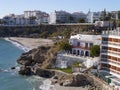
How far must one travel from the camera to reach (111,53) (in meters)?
46.6

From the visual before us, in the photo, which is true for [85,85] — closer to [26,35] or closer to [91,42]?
[91,42]

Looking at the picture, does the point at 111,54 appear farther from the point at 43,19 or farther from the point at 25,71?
the point at 43,19

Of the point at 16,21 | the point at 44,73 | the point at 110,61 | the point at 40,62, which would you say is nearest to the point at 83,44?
the point at 40,62

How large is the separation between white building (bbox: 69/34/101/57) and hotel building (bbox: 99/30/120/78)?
31.3 ft

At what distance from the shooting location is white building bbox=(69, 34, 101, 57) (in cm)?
5856

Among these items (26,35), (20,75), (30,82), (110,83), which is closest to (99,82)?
(110,83)

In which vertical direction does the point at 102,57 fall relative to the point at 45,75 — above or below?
above

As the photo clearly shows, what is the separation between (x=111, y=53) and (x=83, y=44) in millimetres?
14149

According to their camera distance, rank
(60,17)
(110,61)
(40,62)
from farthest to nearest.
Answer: (60,17)
(40,62)
(110,61)

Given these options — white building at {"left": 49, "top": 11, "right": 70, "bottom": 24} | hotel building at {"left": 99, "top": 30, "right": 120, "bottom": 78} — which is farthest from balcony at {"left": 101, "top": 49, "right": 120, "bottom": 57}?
white building at {"left": 49, "top": 11, "right": 70, "bottom": 24}

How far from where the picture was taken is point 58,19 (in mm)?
163375

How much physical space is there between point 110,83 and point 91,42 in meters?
17.4

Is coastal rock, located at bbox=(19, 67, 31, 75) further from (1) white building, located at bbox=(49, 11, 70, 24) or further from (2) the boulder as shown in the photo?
(1) white building, located at bbox=(49, 11, 70, 24)

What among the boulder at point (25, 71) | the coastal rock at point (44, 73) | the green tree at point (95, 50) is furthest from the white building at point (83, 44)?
the boulder at point (25, 71)
